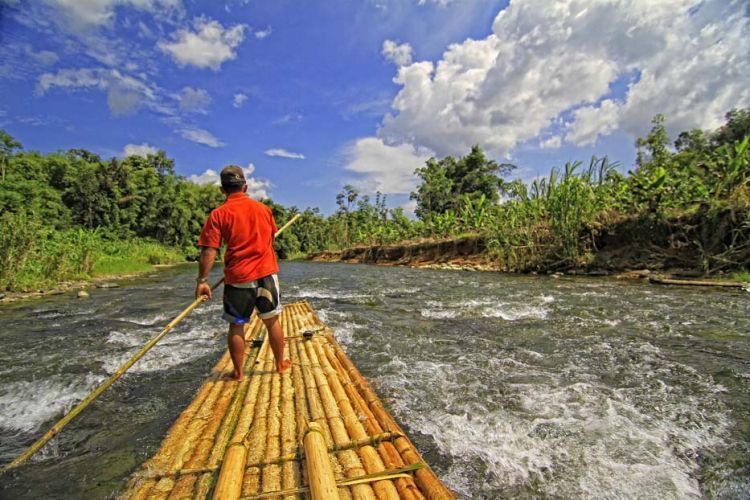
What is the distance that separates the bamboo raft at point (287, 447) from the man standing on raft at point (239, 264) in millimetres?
438

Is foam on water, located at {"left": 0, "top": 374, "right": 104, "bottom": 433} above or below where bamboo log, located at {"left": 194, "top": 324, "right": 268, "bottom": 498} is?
below

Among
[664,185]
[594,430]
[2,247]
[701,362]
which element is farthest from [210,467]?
[664,185]

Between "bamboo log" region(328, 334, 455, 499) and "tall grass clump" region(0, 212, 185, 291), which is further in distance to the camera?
"tall grass clump" region(0, 212, 185, 291)

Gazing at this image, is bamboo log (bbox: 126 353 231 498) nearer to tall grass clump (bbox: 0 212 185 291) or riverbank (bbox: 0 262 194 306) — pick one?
riverbank (bbox: 0 262 194 306)

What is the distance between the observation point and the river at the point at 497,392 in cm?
191

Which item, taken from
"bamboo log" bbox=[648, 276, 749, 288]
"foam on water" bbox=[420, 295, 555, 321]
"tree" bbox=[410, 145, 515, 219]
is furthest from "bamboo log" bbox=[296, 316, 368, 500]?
"tree" bbox=[410, 145, 515, 219]

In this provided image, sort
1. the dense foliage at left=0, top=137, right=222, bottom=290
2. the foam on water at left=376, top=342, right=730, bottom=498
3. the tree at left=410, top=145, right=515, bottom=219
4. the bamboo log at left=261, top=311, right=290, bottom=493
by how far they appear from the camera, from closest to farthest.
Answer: the bamboo log at left=261, top=311, right=290, bottom=493
the foam on water at left=376, top=342, right=730, bottom=498
the dense foliage at left=0, top=137, right=222, bottom=290
the tree at left=410, top=145, right=515, bottom=219

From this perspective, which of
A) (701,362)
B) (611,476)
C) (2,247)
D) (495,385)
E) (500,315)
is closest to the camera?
(611,476)

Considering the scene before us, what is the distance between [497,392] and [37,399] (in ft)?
12.3

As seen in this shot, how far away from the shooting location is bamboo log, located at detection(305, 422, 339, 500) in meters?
1.24

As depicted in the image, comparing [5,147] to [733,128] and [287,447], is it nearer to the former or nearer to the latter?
[287,447]

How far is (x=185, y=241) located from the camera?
37906 mm

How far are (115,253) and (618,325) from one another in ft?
73.9

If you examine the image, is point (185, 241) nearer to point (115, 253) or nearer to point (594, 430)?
point (115, 253)
